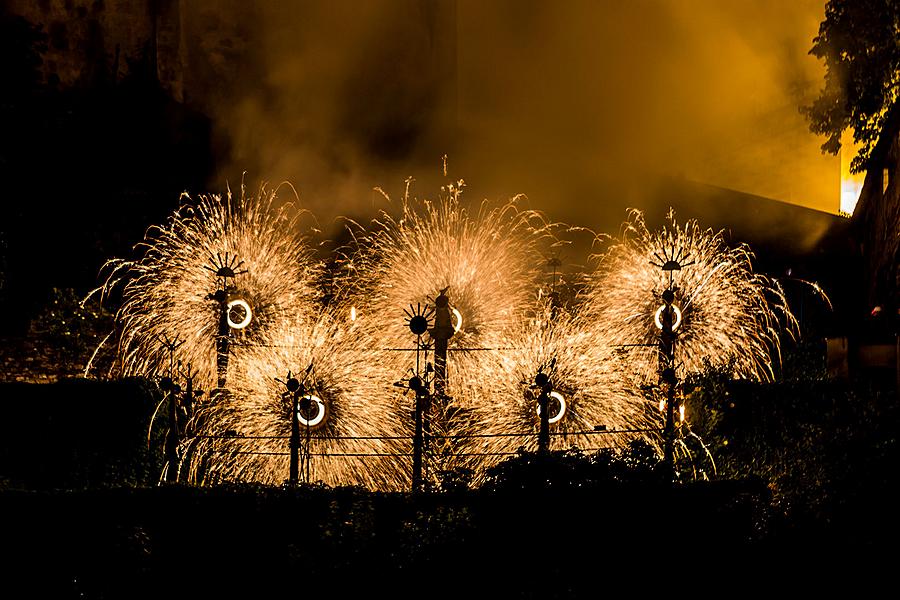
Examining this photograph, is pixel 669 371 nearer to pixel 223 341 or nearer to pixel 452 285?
pixel 452 285

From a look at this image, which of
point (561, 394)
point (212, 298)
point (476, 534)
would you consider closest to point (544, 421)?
point (561, 394)

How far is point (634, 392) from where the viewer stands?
1373 centimetres

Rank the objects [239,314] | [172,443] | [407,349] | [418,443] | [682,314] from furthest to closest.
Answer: [239,314], [682,314], [172,443], [407,349], [418,443]

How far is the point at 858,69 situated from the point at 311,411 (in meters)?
14.6

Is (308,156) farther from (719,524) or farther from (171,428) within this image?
(719,524)

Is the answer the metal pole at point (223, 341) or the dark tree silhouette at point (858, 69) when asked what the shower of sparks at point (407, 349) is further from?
the dark tree silhouette at point (858, 69)

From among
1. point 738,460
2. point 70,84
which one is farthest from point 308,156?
point 738,460

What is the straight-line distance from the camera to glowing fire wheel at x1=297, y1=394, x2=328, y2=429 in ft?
40.3

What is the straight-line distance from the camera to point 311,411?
1290 cm

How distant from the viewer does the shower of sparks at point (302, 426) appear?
503 inches

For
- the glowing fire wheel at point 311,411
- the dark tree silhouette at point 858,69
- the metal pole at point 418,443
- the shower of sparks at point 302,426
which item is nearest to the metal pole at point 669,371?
the metal pole at point 418,443

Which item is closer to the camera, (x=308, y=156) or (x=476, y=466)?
(x=476, y=466)

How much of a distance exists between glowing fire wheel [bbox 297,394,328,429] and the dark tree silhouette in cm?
1416

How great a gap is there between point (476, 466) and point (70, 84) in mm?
24879
